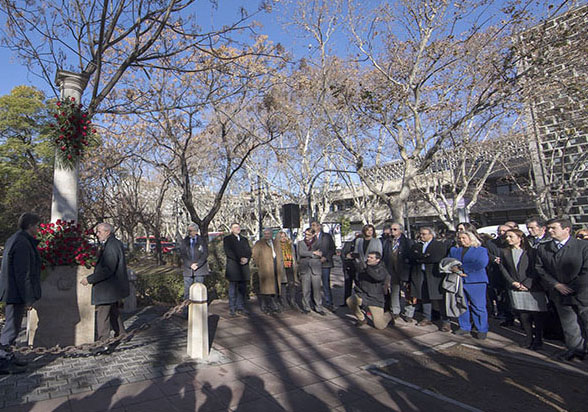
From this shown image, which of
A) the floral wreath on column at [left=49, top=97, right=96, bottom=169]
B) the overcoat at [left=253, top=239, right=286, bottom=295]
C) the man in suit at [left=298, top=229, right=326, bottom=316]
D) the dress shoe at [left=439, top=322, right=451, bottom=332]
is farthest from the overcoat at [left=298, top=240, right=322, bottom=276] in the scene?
the floral wreath on column at [left=49, top=97, right=96, bottom=169]

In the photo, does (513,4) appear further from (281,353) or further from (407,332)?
(281,353)

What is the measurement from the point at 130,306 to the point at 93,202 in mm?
16375

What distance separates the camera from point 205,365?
481cm

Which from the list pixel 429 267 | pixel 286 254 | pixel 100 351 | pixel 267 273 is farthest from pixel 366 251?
pixel 100 351

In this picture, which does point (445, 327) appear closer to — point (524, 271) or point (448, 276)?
point (448, 276)

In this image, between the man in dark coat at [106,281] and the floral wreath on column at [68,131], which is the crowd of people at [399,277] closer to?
the man in dark coat at [106,281]

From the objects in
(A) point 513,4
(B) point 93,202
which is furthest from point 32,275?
(B) point 93,202

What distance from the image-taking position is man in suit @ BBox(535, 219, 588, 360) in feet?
15.6

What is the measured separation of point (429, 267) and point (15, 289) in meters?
6.09

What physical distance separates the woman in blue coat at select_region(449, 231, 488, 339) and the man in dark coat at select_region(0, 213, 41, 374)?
5957mm

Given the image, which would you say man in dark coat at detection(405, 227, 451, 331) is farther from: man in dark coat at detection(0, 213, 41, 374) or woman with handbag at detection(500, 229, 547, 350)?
man in dark coat at detection(0, 213, 41, 374)

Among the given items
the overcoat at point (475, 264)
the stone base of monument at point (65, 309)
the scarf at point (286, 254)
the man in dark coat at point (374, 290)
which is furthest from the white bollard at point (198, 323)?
the overcoat at point (475, 264)

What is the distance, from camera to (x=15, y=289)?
448cm

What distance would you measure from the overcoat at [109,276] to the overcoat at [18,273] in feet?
2.21
